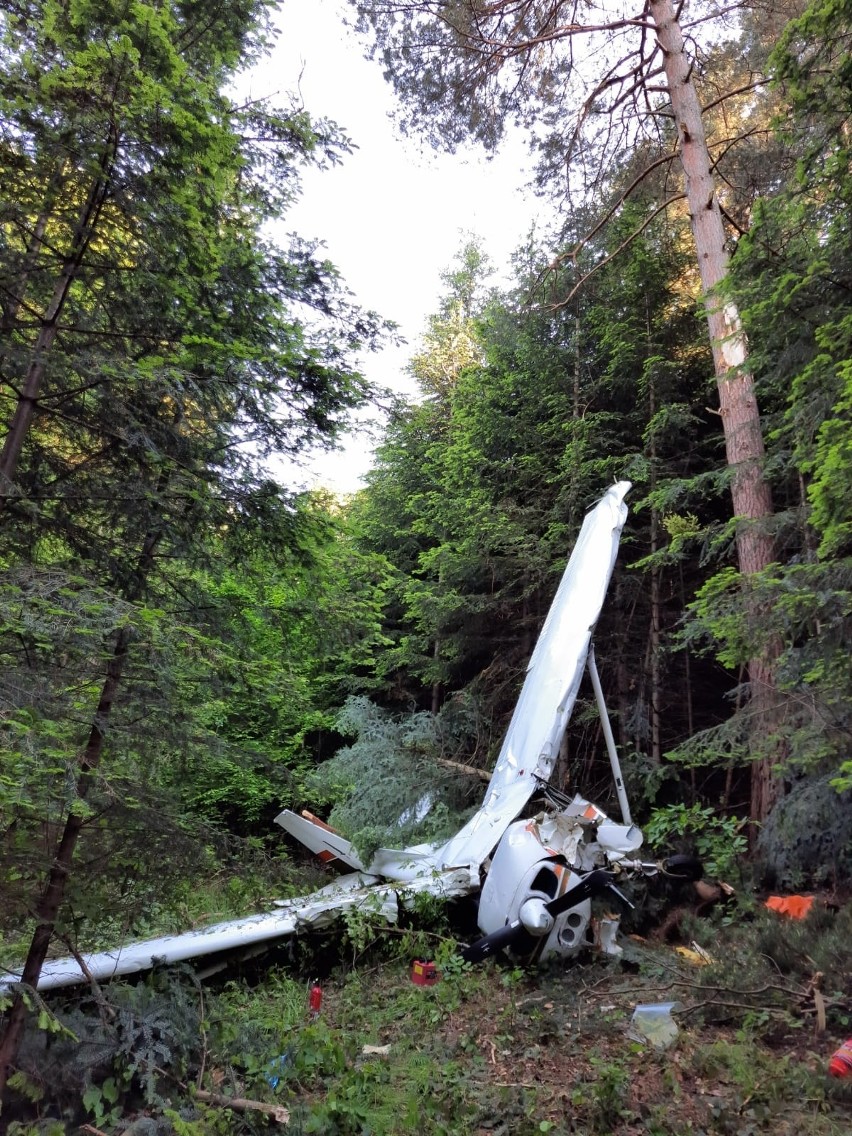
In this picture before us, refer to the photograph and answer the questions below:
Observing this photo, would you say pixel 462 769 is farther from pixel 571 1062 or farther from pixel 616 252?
pixel 616 252

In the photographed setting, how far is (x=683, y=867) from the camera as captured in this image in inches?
228

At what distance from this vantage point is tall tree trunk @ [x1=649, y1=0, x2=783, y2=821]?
5.67 meters

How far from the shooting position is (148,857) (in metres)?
3.29

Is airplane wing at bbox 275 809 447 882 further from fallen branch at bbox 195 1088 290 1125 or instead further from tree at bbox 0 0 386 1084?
tree at bbox 0 0 386 1084

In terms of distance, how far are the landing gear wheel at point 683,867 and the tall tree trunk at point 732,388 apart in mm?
849

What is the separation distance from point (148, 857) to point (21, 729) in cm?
136

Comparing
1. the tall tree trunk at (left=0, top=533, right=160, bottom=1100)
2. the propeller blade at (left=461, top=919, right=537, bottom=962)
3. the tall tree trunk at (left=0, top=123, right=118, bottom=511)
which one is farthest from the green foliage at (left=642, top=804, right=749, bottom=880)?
the tall tree trunk at (left=0, top=123, right=118, bottom=511)

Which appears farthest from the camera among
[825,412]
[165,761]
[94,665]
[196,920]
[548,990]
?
[196,920]

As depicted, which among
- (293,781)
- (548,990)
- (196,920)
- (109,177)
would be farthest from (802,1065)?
(109,177)

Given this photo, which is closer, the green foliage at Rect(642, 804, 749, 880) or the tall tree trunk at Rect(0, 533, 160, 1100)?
the tall tree trunk at Rect(0, 533, 160, 1100)

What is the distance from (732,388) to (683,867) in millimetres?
4710

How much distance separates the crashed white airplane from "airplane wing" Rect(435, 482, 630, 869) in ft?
0.04

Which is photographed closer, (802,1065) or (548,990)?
(802,1065)

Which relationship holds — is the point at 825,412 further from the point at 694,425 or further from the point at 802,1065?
the point at 694,425
